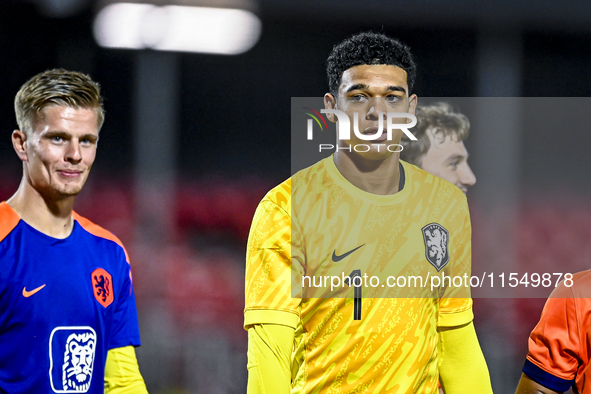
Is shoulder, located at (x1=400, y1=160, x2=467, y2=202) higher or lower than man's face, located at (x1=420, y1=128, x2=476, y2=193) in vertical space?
lower

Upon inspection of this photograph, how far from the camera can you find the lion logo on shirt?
69.5 inches

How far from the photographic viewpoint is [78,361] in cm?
178

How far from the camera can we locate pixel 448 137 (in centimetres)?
232

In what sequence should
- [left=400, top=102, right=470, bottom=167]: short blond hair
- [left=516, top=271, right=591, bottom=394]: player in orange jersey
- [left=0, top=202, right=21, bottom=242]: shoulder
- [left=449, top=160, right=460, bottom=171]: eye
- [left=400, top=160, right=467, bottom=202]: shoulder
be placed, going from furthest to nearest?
[left=449, top=160, right=460, bottom=171]: eye < [left=400, top=102, right=470, bottom=167]: short blond hair < [left=400, top=160, right=467, bottom=202]: shoulder < [left=0, top=202, right=21, bottom=242]: shoulder < [left=516, top=271, right=591, bottom=394]: player in orange jersey

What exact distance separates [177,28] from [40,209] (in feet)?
3.54

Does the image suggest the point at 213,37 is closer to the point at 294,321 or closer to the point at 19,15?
the point at 19,15

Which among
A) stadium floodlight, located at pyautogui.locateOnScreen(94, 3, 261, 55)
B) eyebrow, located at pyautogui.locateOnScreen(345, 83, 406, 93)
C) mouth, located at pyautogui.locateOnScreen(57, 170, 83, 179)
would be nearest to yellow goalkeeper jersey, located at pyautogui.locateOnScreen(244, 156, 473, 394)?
eyebrow, located at pyautogui.locateOnScreen(345, 83, 406, 93)

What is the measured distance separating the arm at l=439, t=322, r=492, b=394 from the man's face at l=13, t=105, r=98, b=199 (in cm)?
120

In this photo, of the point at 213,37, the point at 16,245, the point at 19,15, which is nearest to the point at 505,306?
the point at 213,37

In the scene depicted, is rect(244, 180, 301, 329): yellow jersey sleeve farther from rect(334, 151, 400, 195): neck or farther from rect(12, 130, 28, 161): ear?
rect(12, 130, 28, 161): ear

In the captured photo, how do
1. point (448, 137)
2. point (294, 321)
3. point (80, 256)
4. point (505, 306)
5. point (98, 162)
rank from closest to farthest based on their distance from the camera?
point (294, 321) → point (80, 256) → point (448, 137) → point (505, 306) → point (98, 162)

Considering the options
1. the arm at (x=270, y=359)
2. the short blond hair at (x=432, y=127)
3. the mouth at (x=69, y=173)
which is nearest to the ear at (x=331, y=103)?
the short blond hair at (x=432, y=127)

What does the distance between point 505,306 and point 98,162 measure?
184 cm

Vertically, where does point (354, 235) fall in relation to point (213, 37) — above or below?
below
